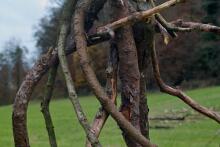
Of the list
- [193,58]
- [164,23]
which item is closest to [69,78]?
[164,23]

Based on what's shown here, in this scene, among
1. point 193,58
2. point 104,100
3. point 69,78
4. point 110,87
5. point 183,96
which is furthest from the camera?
point 193,58

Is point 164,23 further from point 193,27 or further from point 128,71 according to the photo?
point 128,71

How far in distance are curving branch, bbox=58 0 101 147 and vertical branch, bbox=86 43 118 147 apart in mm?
128

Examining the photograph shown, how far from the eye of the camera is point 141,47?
3512 mm

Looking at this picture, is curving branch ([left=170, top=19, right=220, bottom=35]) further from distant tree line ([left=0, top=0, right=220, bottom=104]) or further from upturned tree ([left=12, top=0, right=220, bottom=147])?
distant tree line ([left=0, top=0, right=220, bottom=104])

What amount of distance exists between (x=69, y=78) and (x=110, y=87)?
264 mm

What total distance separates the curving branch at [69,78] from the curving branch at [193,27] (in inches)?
28.3

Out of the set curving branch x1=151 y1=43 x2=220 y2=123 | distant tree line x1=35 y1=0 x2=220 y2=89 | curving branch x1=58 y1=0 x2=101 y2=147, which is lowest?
distant tree line x1=35 y1=0 x2=220 y2=89

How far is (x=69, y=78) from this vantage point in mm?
3219

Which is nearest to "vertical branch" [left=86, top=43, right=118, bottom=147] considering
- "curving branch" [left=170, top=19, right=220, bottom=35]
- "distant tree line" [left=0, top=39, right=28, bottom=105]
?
"curving branch" [left=170, top=19, right=220, bottom=35]

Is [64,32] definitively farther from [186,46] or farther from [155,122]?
[186,46]

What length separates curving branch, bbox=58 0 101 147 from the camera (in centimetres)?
305

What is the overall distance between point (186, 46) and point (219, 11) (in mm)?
11271

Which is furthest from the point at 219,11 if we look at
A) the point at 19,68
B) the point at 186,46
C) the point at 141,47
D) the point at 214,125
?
the point at 141,47
